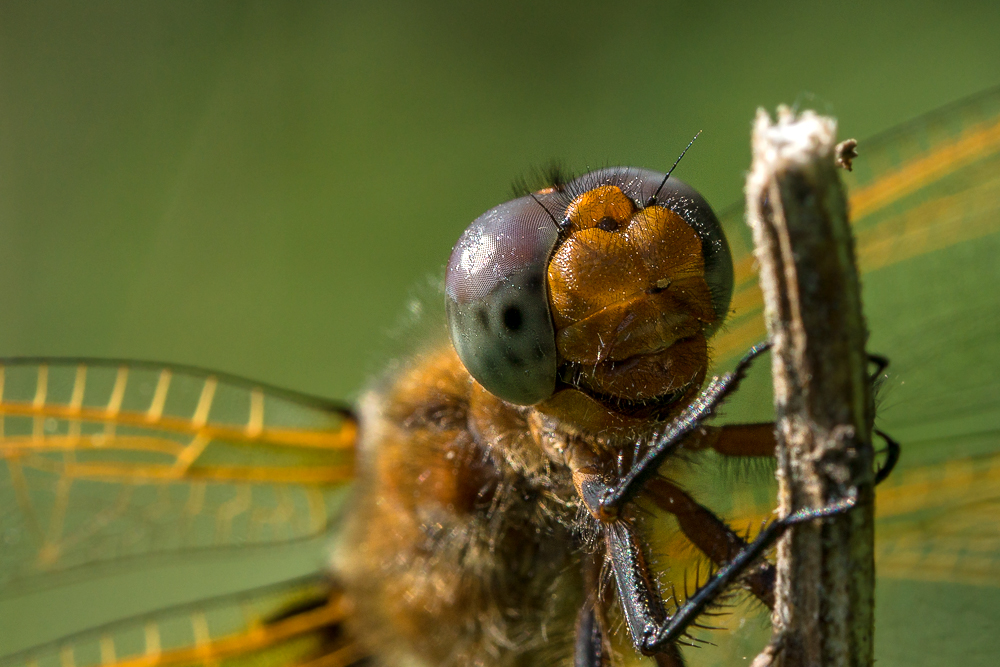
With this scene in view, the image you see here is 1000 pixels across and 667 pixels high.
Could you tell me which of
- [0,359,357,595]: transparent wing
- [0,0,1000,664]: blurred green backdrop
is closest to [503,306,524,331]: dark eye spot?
[0,359,357,595]: transparent wing

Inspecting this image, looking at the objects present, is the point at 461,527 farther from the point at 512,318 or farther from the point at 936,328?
the point at 936,328

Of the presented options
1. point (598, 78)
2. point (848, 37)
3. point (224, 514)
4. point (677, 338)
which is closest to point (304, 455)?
point (224, 514)

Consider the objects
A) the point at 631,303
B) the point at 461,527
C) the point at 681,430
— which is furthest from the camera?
the point at 461,527

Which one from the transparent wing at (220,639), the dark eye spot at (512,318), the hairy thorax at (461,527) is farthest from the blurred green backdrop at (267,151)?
the dark eye spot at (512,318)

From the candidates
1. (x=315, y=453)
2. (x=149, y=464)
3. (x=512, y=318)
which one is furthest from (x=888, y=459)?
(x=149, y=464)

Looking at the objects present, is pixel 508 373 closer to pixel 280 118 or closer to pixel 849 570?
pixel 849 570

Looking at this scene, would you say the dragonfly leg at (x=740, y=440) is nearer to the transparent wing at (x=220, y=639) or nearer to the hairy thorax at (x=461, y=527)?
the hairy thorax at (x=461, y=527)

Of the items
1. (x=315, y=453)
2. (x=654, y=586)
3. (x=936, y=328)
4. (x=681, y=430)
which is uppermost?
(x=315, y=453)

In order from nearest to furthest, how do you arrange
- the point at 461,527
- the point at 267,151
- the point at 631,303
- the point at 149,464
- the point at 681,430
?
the point at 681,430 < the point at 631,303 < the point at 461,527 < the point at 149,464 < the point at 267,151
